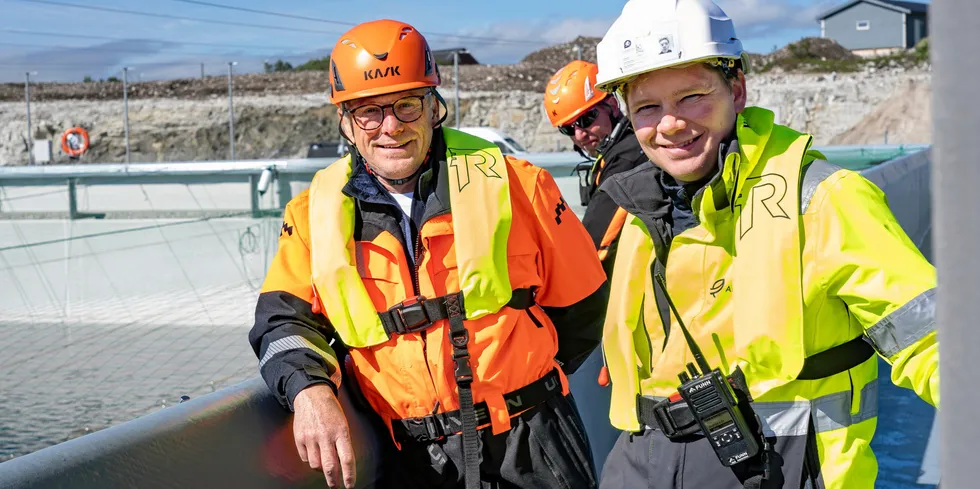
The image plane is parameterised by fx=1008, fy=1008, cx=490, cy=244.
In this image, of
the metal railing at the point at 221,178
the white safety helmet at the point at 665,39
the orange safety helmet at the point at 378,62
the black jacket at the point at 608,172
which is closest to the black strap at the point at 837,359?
the white safety helmet at the point at 665,39

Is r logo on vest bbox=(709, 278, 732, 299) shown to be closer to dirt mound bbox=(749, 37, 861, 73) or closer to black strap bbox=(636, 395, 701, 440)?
black strap bbox=(636, 395, 701, 440)

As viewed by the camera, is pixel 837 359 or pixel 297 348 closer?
pixel 837 359

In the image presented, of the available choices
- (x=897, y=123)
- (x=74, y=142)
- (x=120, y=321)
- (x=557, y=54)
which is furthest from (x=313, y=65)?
(x=120, y=321)

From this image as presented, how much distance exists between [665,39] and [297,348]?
1253 millimetres

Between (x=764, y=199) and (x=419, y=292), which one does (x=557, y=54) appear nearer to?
(x=419, y=292)

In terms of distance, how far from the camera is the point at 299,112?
1983 inches

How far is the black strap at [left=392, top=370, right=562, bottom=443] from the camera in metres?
2.82

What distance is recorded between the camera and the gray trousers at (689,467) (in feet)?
6.95

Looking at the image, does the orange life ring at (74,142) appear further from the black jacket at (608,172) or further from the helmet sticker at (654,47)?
the helmet sticker at (654,47)

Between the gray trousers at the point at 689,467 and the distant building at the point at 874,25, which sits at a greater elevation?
the distant building at the point at 874,25

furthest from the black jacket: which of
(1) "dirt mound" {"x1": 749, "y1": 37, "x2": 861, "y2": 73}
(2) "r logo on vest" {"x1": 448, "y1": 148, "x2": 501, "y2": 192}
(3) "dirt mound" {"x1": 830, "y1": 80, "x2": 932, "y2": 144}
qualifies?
(1) "dirt mound" {"x1": 749, "y1": 37, "x2": 861, "y2": 73}

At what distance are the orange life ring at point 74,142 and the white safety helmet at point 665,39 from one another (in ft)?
150

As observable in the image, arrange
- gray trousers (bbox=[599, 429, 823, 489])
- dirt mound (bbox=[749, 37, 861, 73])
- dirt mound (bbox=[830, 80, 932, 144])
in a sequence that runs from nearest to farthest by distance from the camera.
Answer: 1. gray trousers (bbox=[599, 429, 823, 489])
2. dirt mound (bbox=[830, 80, 932, 144])
3. dirt mound (bbox=[749, 37, 861, 73])

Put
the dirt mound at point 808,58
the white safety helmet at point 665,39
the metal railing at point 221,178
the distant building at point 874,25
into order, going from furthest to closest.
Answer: the distant building at point 874,25
the dirt mound at point 808,58
the metal railing at point 221,178
the white safety helmet at point 665,39
